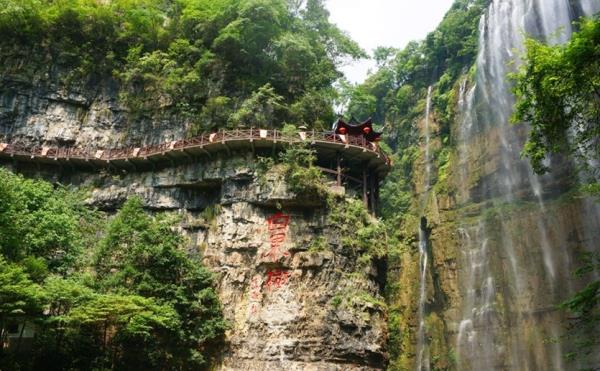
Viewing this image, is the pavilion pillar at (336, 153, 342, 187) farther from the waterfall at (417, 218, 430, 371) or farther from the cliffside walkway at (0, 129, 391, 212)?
the waterfall at (417, 218, 430, 371)

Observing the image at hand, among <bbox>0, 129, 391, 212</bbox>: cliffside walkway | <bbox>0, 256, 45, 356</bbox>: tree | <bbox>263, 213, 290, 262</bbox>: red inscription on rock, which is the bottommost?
<bbox>0, 256, 45, 356</bbox>: tree

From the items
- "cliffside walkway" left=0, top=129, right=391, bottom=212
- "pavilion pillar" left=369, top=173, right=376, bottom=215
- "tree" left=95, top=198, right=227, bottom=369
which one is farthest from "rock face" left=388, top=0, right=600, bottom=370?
"tree" left=95, top=198, right=227, bottom=369

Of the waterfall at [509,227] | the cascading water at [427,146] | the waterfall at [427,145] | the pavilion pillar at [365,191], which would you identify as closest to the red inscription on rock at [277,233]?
the pavilion pillar at [365,191]

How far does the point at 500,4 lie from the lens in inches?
1123

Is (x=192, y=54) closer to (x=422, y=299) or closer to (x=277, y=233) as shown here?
(x=277, y=233)

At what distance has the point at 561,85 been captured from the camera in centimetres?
1156

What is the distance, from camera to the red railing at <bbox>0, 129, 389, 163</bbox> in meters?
19.7

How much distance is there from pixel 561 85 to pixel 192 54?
16945 mm

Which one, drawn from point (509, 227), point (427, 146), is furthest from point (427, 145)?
point (509, 227)

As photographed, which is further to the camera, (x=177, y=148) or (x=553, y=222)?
(x=553, y=222)

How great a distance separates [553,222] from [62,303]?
20.3m

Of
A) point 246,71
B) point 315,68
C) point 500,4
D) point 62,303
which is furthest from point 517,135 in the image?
point 62,303

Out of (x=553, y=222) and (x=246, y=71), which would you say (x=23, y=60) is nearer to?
(x=246, y=71)

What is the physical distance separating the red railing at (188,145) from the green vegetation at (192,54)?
1.39 m
